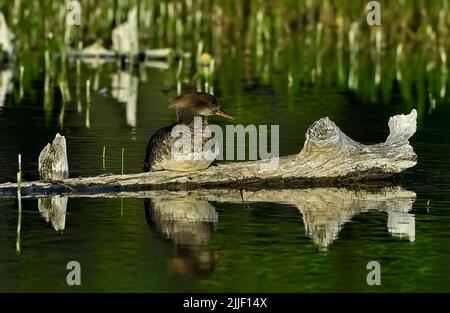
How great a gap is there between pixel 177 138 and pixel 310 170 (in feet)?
3.90

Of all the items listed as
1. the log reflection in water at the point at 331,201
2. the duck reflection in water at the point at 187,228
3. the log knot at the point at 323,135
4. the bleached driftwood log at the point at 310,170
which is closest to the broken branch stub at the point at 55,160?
the bleached driftwood log at the point at 310,170

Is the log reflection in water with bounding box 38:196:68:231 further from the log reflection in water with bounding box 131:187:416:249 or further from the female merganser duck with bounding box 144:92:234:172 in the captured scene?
the female merganser duck with bounding box 144:92:234:172

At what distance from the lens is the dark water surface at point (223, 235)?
9.09 meters

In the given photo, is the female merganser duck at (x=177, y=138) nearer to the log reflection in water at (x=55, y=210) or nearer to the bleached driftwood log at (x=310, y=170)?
the bleached driftwood log at (x=310, y=170)

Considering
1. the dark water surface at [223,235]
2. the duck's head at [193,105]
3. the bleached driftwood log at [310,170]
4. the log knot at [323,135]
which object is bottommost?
the dark water surface at [223,235]

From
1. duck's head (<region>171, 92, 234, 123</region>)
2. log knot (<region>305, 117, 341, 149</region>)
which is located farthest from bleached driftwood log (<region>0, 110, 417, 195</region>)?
duck's head (<region>171, 92, 234, 123</region>)

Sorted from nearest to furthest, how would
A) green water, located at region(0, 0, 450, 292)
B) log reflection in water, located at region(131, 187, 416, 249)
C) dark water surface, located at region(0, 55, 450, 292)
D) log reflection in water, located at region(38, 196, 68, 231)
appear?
dark water surface, located at region(0, 55, 450, 292) < green water, located at region(0, 0, 450, 292) < log reflection in water, located at region(38, 196, 68, 231) < log reflection in water, located at region(131, 187, 416, 249)

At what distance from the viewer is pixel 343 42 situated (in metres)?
28.6

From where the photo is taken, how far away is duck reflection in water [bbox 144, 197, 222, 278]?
947 centimetres

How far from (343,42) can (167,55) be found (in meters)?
4.61

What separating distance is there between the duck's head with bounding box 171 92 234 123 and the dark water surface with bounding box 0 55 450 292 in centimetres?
83

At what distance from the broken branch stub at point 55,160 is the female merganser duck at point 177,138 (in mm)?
838

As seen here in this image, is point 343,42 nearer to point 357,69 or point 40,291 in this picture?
point 357,69

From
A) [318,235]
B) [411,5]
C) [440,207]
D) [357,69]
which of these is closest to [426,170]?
[440,207]
